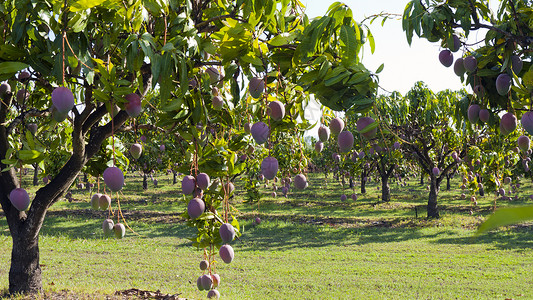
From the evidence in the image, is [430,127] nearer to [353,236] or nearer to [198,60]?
[353,236]

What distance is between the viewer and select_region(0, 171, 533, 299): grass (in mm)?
6684

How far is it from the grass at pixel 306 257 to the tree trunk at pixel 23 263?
0.68 m

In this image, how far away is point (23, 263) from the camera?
4406 millimetres

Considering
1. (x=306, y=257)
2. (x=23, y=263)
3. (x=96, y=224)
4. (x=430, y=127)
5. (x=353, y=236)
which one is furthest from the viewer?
(x=430, y=127)

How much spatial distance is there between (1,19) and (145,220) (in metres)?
12.2

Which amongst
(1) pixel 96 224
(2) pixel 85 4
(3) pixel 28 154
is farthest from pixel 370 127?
(1) pixel 96 224

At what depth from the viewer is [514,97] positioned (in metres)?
2.53

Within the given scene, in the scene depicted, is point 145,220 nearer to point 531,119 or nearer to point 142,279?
point 142,279

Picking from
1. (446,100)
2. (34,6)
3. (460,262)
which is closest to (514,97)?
(34,6)

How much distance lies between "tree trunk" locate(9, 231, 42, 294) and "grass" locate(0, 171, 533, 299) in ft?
2.22

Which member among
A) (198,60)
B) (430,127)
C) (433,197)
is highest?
(430,127)

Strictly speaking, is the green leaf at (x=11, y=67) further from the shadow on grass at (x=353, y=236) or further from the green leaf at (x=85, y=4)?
the shadow on grass at (x=353, y=236)

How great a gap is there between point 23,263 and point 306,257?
6.03 meters

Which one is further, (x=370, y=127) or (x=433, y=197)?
(x=433, y=197)
